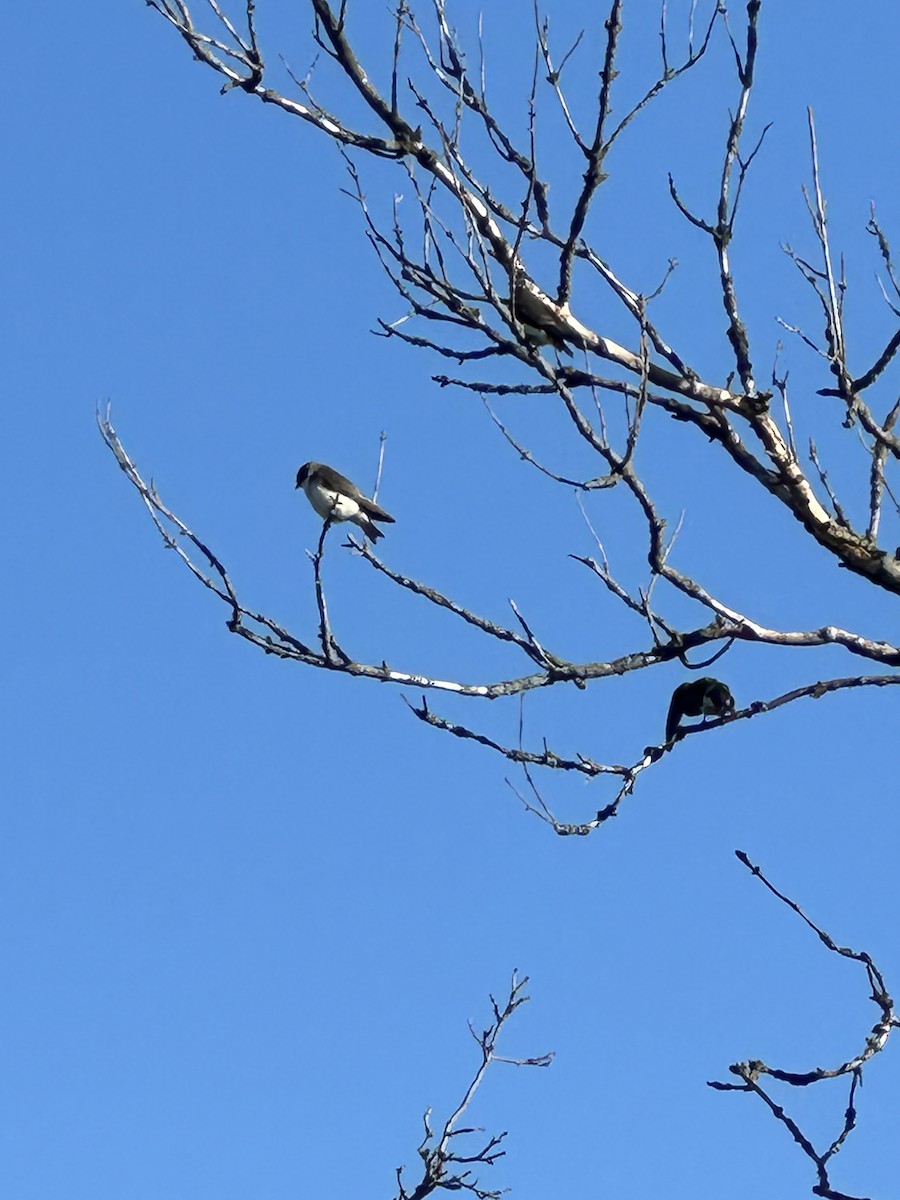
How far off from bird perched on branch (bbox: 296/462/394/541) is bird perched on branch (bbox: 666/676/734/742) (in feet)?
7.12

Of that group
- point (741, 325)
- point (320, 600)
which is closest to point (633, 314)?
point (741, 325)

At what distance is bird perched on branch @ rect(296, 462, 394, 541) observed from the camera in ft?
28.2

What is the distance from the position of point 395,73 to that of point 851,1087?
118 inches

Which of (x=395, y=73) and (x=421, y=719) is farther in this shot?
(x=395, y=73)

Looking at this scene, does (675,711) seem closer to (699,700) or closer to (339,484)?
(699,700)

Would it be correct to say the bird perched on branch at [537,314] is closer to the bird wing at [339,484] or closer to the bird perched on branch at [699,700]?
the bird wing at [339,484]

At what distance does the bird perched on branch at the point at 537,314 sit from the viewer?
480cm

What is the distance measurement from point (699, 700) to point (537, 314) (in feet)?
17.6

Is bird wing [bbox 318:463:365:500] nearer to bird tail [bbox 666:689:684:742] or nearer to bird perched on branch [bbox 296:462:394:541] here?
bird perched on branch [bbox 296:462:394:541]

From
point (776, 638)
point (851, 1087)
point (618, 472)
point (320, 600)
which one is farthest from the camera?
point (776, 638)

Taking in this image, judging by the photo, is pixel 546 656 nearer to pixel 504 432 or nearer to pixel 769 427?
pixel 504 432

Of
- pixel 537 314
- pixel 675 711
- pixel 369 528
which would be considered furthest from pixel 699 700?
pixel 537 314

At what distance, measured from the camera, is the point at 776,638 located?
4617 mm

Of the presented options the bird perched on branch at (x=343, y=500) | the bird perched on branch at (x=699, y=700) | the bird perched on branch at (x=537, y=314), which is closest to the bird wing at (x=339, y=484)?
the bird perched on branch at (x=343, y=500)
